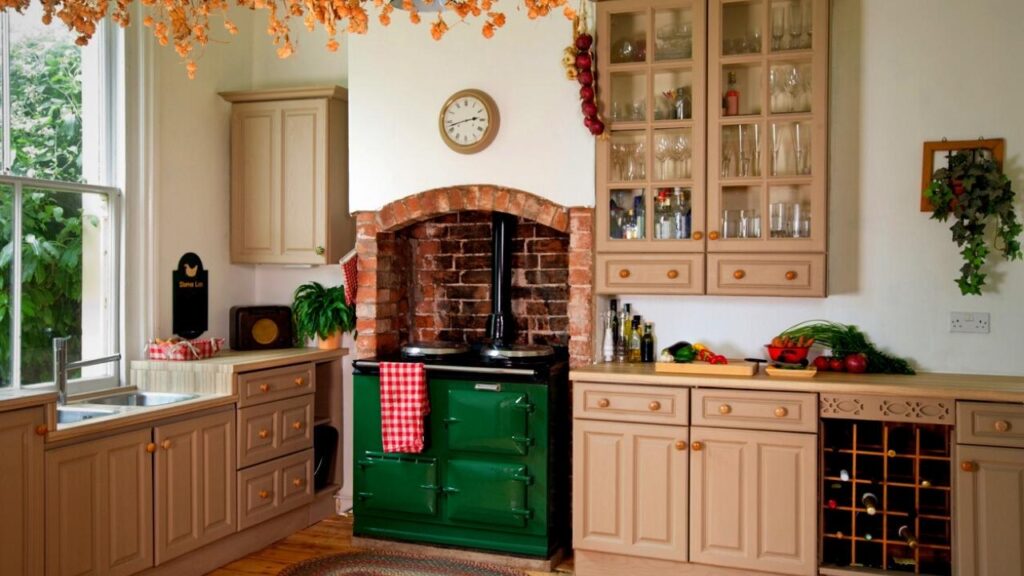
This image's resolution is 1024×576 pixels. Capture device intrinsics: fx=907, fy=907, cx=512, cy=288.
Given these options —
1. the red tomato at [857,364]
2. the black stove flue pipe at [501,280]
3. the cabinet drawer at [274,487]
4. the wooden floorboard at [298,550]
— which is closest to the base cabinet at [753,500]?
the red tomato at [857,364]

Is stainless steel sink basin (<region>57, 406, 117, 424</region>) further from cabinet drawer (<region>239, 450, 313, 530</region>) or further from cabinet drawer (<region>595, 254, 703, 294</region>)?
cabinet drawer (<region>595, 254, 703, 294</region>)

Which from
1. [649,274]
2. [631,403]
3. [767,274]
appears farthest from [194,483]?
[767,274]

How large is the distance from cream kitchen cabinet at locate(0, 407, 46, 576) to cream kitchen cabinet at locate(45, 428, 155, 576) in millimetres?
55

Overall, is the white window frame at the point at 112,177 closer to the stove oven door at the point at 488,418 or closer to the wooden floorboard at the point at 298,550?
the wooden floorboard at the point at 298,550

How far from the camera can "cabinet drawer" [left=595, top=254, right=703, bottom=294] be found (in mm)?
4074

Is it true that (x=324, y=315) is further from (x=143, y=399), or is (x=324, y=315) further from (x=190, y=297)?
(x=143, y=399)

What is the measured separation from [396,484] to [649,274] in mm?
1584

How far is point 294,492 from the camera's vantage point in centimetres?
470

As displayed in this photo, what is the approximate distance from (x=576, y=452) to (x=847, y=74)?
2.09m

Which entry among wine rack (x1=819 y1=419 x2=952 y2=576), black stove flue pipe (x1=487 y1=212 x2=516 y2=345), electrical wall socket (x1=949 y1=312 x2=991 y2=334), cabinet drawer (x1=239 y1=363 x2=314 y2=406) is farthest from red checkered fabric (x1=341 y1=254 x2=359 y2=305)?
electrical wall socket (x1=949 y1=312 x2=991 y2=334)

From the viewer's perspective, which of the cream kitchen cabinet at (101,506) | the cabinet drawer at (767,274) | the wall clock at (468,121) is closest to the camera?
the cream kitchen cabinet at (101,506)

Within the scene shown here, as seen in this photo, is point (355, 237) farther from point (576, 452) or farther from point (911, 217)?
point (911, 217)

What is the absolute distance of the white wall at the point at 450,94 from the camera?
4.32m

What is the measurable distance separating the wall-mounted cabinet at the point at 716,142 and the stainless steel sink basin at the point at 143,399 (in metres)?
2.05
